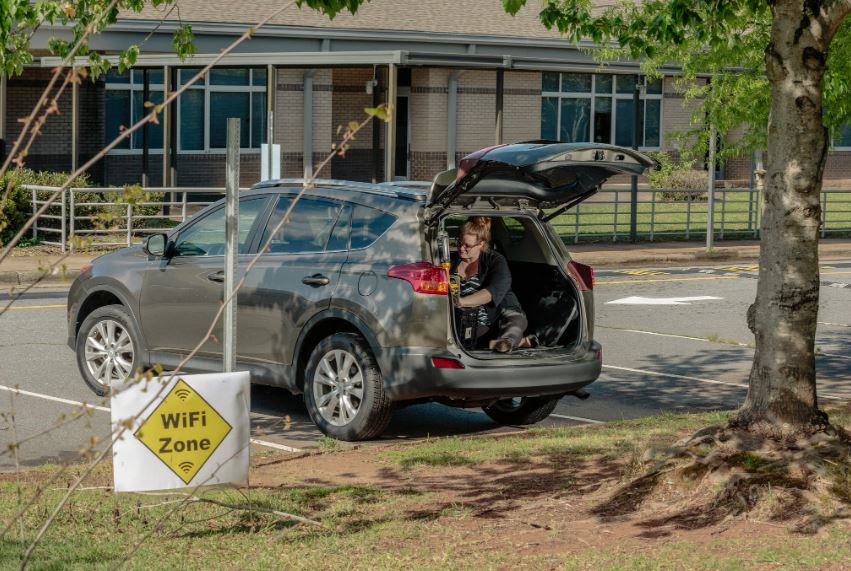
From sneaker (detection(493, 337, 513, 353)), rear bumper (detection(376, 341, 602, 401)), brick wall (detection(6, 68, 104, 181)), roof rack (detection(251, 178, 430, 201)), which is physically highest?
brick wall (detection(6, 68, 104, 181))

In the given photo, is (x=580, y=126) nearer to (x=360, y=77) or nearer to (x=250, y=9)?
(x=360, y=77)

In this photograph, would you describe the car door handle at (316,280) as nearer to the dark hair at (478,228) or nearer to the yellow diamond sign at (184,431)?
the dark hair at (478,228)

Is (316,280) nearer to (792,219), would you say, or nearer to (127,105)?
(792,219)

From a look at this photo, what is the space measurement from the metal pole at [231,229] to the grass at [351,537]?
78 centimetres

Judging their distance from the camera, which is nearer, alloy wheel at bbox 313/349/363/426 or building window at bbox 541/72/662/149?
alloy wheel at bbox 313/349/363/426

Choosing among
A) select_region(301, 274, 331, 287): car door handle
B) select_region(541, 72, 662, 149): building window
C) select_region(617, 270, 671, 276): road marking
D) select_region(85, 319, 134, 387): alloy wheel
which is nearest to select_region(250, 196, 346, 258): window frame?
select_region(301, 274, 331, 287): car door handle

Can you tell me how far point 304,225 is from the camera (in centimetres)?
1022

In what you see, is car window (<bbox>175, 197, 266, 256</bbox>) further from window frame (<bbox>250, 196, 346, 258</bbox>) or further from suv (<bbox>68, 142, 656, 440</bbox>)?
window frame (<bbox>250, 196, 346, 258</bbox>)

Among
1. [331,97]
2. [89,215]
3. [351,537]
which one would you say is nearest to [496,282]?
[351,537]

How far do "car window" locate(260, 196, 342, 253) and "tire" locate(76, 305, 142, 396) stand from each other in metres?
1.49

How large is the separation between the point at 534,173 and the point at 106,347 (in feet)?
13.7

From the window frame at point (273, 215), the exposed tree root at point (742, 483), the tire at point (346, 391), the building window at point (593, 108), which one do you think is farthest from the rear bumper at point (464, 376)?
the building window at point (593, 108)

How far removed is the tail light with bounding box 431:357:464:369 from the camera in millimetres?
9258

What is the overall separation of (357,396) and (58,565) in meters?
3.73
